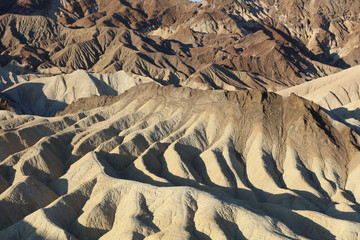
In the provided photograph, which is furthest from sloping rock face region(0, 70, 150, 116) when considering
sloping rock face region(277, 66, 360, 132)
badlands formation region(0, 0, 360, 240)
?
sloping rock face region(277, 66, 360, 132)

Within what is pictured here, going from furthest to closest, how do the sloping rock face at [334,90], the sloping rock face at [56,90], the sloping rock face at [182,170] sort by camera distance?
the sloping rock face at [56,90]
the sloping rock face at [334,90]
the sloping rock face at [182,170]

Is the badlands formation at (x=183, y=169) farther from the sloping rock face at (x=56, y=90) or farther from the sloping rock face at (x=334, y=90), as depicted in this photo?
the sloping rock face at (x=56, y=90)

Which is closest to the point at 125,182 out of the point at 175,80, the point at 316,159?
the point at 316,159

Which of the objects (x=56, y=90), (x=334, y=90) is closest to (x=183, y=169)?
(x=334, y=90)

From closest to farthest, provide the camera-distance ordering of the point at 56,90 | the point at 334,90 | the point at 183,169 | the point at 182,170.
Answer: the point at 182,170
the point at 183,169
the point at 334,90
the point at 56,90

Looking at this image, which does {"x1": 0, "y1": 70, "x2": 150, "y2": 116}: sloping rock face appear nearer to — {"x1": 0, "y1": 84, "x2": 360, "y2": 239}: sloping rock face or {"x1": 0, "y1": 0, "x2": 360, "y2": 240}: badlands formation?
{"x1": 0, "y1": 0, "x2": 360, "y2": 240}: badlands formation

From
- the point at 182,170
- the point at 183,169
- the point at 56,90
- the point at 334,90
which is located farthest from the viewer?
the point at 56,90

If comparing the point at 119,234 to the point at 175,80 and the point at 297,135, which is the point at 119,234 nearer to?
the point at 297,135

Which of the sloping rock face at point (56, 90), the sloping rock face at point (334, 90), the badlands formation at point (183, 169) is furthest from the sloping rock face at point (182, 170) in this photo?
the sloping rock face at point (334, 90)

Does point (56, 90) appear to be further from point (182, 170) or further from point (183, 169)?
point (182, 170)

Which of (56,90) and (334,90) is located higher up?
(334,90)
